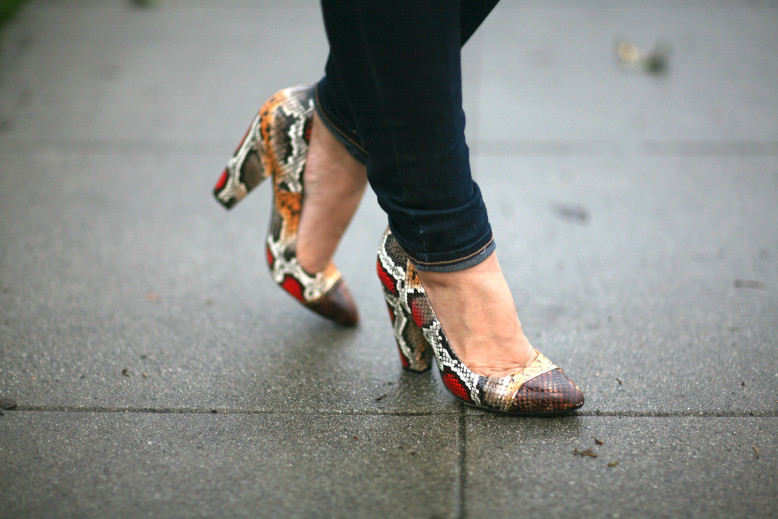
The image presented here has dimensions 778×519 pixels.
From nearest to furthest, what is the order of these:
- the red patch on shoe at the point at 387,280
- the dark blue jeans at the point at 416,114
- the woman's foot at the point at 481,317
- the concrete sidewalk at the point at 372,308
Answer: the dark blue jeans at the point at 416,114 < the concrete sidewalk at the point at 372,308 < the woman's foot at the point at 481,317 < the red patch on shoe at the point at 387,280

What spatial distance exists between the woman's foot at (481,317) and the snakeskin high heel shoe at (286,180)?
40 cm

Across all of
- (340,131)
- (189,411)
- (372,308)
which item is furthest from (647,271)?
(189,411)

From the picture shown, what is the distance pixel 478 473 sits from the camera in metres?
1.23

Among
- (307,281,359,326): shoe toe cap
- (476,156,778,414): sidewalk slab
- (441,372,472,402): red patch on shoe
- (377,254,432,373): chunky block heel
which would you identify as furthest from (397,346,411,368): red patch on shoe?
(476,156,778,414): sidewalk slab

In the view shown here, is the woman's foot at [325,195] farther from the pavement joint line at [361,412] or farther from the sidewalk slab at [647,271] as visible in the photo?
the sidewalk slab at [647,271]

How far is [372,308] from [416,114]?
849mm

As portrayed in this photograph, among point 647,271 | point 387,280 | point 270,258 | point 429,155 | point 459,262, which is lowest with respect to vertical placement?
point 647,271

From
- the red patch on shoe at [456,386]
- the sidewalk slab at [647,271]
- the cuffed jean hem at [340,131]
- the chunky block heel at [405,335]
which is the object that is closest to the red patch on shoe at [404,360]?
the chunky block heel at [405,335]

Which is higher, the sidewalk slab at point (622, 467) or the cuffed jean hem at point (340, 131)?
the cuffed jean hem at point (340, 131)

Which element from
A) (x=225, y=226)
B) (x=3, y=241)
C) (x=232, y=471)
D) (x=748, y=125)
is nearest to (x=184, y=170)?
(x=225, y=226)

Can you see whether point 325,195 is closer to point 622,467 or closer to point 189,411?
point 189,411

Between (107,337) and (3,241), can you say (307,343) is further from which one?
(3,241)

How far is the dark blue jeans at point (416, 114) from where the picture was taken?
109 centimetres

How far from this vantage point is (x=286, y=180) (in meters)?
1.66
